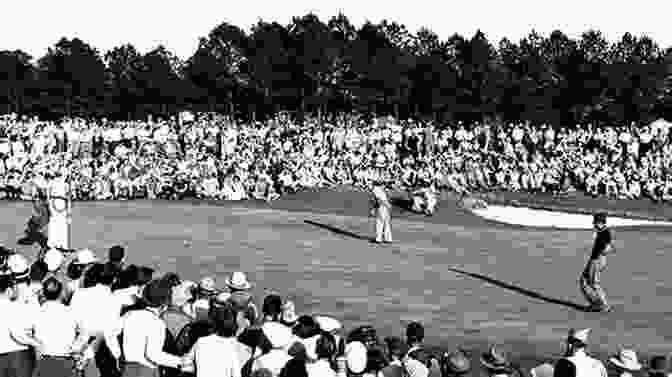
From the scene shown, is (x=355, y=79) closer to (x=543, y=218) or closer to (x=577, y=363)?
(x=543, y=218)

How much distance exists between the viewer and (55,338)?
10.5 meters

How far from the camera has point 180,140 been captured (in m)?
46.6

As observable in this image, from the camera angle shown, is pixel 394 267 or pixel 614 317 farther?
pixel 394 267

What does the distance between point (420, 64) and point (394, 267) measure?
67124 mm

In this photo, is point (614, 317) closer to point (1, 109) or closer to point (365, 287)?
point (365, 287)

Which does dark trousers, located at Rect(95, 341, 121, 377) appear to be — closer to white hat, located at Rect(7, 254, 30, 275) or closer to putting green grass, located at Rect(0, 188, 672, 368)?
white hat, located at Rect(7, 254, 30, 275)

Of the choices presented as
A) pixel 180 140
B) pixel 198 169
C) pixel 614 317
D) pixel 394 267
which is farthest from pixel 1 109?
pixel 614 317

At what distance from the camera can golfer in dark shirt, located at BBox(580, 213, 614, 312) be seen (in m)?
18.8

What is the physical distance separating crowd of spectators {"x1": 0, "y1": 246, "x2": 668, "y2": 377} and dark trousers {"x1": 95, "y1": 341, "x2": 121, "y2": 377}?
0.04ft

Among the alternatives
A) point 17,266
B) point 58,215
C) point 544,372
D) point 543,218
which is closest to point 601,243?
point 544,372

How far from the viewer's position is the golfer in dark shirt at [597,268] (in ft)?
61.8

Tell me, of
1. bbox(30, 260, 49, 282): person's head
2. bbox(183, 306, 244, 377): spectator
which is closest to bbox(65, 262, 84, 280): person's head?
bbox(30, 260, 49, 282): person's head

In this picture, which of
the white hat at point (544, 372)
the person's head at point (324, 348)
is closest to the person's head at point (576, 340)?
the white hat at point (544, 372)

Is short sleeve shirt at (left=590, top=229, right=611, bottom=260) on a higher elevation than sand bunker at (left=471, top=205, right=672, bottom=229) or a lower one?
higher
